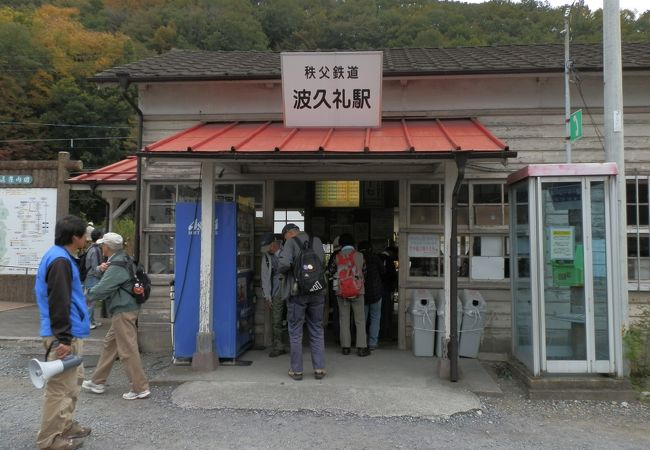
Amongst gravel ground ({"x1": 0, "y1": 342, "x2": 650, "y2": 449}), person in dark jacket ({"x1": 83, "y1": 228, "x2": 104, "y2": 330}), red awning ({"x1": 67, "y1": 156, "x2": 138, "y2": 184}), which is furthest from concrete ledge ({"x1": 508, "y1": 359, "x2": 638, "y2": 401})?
red awning ({"x1": 67, "y1": 156, "x2": 138, "y2": 184})

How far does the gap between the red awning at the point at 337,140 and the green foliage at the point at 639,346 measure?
2541mm

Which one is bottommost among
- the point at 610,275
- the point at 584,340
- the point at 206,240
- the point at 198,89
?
the point at 584,340

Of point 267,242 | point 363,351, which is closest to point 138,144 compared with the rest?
point 267,242

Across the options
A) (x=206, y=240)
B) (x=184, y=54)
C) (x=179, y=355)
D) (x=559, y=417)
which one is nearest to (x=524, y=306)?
(x=559, y=417)

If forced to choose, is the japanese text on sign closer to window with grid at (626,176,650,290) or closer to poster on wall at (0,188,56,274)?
poster on wall at (0,188,56,274)

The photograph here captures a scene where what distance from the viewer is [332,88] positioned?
5.89 metres

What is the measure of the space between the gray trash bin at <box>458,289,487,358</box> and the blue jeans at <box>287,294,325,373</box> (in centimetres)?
204

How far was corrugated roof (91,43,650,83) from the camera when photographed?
630 centimetres

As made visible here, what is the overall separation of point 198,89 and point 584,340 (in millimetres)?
5997

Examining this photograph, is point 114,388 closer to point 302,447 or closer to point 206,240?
point 206,240

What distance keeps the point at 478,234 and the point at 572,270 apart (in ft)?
5.20

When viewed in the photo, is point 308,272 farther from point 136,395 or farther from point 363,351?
point 136,395

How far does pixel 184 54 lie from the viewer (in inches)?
353

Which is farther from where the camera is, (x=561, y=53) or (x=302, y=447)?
(x=561, y=53)
